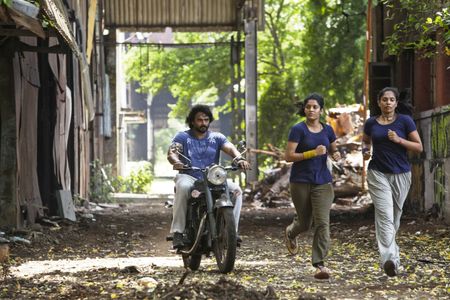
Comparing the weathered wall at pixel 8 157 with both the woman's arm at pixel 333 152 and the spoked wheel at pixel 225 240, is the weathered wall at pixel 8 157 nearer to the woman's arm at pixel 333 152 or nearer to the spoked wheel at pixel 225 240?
the spoked wheel at pixel 225 240

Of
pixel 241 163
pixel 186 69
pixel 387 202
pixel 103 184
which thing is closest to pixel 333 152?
pixel 387 202

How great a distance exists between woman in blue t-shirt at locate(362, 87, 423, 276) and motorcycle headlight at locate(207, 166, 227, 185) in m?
1.48

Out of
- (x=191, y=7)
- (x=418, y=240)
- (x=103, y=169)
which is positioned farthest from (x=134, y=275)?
(x=191, y=7)

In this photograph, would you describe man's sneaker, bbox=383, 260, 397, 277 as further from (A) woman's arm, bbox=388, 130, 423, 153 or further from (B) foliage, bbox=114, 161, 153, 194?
(B) foliage, bbox=114, 161, 153, 194

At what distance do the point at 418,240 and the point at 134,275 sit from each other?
17.2 ft

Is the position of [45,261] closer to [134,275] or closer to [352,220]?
[134,275]

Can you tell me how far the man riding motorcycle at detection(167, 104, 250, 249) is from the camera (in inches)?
390

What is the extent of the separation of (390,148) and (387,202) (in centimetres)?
54

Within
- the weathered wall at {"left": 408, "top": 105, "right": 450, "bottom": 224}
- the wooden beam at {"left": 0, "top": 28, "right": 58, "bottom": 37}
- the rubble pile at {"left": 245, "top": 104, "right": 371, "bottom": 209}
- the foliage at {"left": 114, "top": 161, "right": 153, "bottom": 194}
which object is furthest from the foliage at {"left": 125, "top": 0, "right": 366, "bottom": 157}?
the wooden beam at {"left": 0, "top": 28, "right": 58, "bottom": 37}

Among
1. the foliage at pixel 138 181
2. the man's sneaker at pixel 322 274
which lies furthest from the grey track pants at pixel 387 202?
the foliage at pixel 138 181

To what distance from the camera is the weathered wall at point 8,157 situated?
1316 centimetres

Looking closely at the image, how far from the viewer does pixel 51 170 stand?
17000 mm

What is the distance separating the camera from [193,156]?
1017 cm

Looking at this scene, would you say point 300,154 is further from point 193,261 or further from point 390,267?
point 193,261
